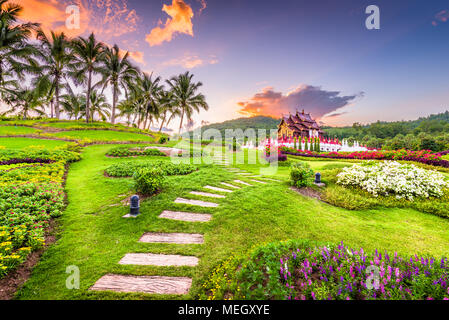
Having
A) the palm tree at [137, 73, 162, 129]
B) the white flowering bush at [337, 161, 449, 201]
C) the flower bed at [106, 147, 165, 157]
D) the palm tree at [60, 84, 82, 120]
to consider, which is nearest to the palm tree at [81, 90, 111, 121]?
the palm tree at [60, 84, 82, 120]

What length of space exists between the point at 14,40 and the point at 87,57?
6867mm

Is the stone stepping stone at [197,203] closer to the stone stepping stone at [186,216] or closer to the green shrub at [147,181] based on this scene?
the stone stepping stone at [186,216]

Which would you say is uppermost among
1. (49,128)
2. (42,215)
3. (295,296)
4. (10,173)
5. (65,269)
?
(49,128)

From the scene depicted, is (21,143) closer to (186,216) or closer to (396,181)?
(186,216)

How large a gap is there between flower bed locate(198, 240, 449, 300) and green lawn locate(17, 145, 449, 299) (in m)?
0.44

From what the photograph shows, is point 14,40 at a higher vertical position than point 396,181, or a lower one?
higher

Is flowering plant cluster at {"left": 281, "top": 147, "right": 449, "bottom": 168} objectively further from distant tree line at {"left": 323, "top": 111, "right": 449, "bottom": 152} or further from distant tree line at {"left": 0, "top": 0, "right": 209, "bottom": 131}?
distant tree line at {"left": 0, "top": 0, "right": 209, "bottom": 131}

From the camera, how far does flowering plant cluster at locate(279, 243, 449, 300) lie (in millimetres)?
1854

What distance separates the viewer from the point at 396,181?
625 cm

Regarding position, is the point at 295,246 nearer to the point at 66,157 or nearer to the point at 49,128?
the point at 66,157

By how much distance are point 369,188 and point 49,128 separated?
93.6 ft

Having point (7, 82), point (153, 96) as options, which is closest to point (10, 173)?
point (7, 82)

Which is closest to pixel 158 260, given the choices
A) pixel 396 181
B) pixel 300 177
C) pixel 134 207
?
pixel 134 207

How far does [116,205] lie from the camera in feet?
15.7
